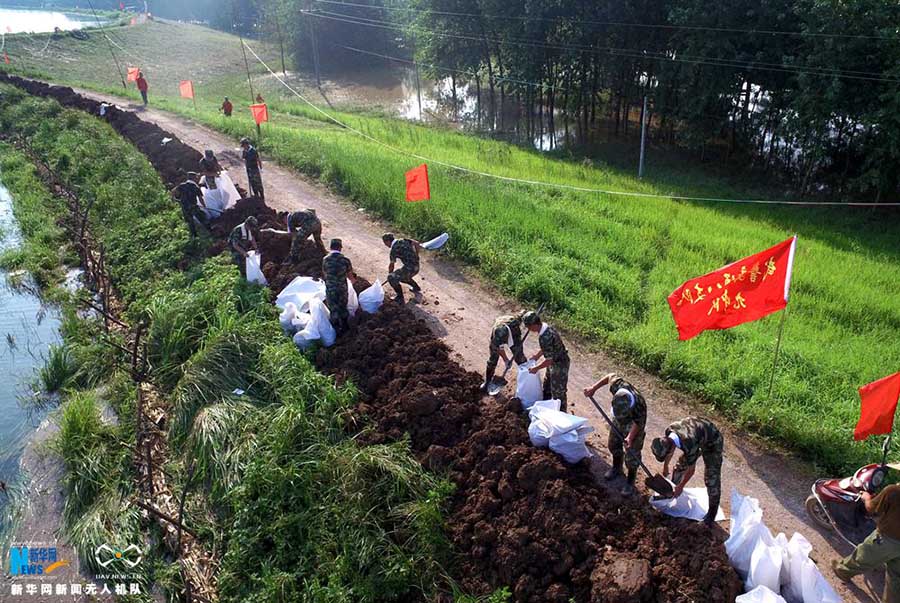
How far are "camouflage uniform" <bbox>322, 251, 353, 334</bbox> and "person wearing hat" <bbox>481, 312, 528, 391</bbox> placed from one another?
95.1 inches

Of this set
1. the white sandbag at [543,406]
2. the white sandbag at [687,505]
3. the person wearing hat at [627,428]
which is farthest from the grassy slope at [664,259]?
the white sandbag at [543,406]

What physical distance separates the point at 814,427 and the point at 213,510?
706 cm

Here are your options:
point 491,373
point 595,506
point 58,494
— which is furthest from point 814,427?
point 58,494

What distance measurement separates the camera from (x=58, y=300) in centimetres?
1182

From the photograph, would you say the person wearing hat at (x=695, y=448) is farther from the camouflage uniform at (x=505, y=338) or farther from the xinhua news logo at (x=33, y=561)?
the xinhua news logo at (x=33, y=561)

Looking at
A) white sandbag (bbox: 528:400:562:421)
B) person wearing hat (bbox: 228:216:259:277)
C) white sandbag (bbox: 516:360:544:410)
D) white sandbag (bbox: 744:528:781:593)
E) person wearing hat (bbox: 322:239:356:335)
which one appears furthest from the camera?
person wearing hat (bbox: 228:216:259:277)

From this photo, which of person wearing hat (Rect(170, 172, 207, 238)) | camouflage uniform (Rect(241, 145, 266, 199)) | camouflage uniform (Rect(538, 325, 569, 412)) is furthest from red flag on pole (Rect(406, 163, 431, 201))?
camouflage uniform (Rect(538, 325, 569, 412))

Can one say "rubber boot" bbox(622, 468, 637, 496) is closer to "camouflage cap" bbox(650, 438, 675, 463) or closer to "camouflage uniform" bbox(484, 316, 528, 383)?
"camouflage cap" bbox(650, 438, 675, 463)

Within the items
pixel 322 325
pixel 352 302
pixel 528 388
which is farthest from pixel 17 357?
pixel 528 388

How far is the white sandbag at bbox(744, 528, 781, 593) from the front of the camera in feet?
16.5

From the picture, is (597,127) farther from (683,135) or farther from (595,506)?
(595,506)

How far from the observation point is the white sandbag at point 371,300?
30.3ft

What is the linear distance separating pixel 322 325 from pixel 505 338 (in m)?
2.94

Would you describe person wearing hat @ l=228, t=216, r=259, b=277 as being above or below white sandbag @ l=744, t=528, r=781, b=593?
above
